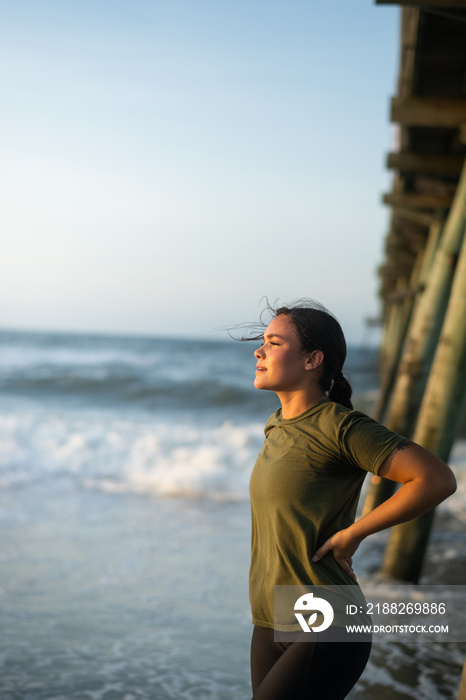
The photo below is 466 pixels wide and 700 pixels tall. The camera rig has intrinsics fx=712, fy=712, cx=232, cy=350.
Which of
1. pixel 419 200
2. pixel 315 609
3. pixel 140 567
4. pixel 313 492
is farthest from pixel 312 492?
pixel 419 200

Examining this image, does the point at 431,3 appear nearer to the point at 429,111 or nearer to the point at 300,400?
the point at 429,111

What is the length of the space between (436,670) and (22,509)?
464cm

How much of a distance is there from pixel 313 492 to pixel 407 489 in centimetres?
23

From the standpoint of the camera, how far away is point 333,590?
171 cm

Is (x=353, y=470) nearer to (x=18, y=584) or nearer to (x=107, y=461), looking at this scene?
(x=18, y=584)

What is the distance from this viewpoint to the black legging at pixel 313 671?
5.49 feet

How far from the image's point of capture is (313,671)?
168 centimetres

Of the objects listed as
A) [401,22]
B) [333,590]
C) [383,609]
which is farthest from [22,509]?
[333,590]

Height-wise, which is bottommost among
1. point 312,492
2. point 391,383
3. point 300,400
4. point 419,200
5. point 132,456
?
point 132,456

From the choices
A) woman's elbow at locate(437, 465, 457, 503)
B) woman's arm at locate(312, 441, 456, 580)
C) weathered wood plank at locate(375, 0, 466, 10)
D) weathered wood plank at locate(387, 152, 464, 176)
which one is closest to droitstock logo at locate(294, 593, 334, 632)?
woman's arm at locate(312, 441, 456, 580)

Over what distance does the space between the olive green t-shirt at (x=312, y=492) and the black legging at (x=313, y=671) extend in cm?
13

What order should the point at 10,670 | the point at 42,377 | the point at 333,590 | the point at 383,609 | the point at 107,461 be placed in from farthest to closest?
the point at 42,377
the point at 107,461
the point at 383,609
the point at 10,670
the point at 333,590

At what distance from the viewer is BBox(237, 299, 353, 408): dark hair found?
6.35ft

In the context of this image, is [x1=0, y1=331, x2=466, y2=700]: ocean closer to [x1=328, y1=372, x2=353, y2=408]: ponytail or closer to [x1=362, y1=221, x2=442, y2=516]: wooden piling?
[x1=362, y1=221, x2=442, y2=516]: wooden piling
